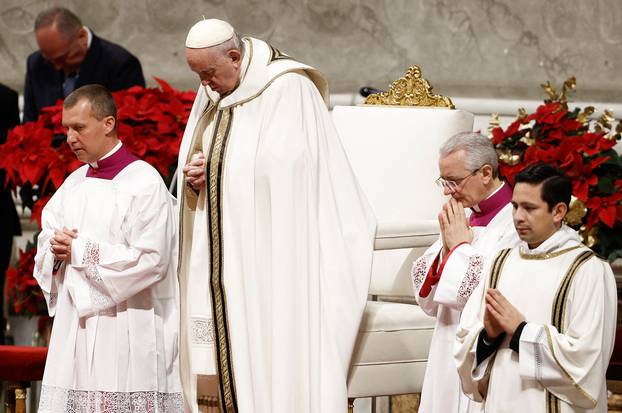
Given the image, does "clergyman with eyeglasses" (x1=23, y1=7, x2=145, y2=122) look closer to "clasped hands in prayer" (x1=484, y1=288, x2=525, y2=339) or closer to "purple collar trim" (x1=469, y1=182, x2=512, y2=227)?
"purple collar trim" (x1=469, y1=182, x2=512, y2=227)

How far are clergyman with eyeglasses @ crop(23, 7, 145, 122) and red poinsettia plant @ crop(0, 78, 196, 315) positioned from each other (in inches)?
32.0

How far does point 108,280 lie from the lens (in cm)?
595

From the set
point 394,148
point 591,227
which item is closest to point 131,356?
point 394,148

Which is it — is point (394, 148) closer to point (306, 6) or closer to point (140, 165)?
point (140, 165)

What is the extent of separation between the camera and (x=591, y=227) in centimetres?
679

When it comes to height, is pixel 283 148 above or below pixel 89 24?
below

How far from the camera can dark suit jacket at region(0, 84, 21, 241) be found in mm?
8211

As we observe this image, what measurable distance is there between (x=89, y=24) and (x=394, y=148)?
329cm

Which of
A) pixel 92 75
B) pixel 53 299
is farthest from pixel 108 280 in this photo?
pixel 92 75

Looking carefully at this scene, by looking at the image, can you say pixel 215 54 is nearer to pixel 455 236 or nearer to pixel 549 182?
pixel 455 236

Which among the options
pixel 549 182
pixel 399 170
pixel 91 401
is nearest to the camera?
pixel 549 182

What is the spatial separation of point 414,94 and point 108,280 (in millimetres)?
1973

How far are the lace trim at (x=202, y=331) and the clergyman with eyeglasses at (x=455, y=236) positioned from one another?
34.4 inches

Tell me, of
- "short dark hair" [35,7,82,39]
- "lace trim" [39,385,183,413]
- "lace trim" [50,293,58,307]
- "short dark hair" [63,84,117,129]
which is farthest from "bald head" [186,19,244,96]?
"short dark hair" [35,7,82,39]
